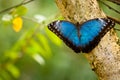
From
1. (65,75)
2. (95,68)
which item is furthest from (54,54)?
(95,68)

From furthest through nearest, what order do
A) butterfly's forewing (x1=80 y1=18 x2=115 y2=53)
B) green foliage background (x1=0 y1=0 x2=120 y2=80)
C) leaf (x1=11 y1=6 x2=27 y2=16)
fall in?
green foliage background (x1=0 y1=0 x2=120 y2=80), leaf (x1=11 y1=6 x2=27 y2=16), butterfly's forewing (x1=80 y1=18 x2=115 y2=53)

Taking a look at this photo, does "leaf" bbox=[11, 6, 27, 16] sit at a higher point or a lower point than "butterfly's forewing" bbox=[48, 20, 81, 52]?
lower

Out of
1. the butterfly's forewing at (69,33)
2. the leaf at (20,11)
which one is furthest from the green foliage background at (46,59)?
the butterfly's forewing at (69,33)

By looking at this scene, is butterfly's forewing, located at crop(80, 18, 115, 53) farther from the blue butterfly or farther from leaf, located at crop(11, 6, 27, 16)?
leaf, located at crop(11, 6, 27, 16)

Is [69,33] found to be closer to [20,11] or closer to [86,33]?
[86,33]

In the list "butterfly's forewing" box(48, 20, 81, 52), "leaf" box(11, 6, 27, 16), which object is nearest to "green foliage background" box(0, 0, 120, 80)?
"leaf" box(11, 6, 27, 16)

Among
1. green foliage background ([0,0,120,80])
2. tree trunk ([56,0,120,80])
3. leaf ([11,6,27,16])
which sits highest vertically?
tree trunk ([56,0,120,80])

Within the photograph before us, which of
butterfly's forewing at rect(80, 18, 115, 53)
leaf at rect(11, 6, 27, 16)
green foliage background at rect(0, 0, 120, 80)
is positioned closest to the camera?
butterfly's forewing at rect(80, 18, 115, 53)
